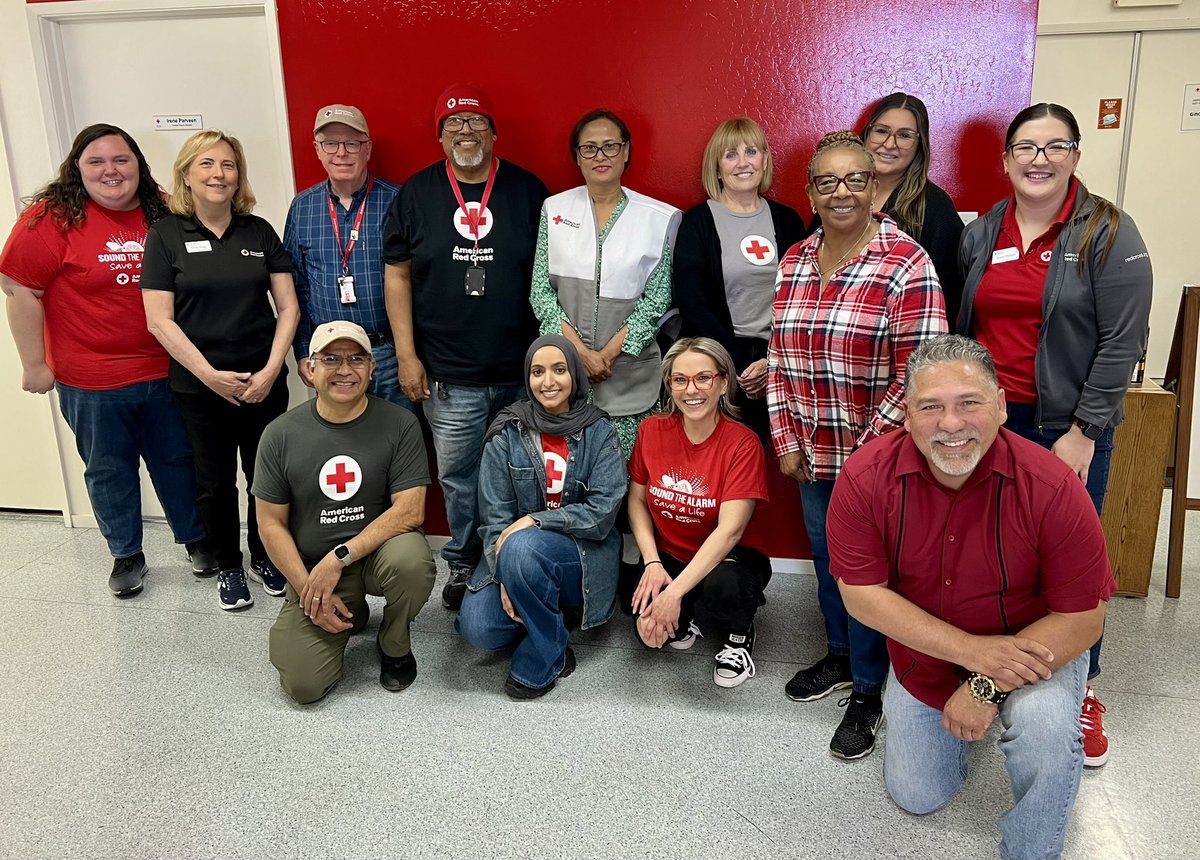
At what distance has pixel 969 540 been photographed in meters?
1.68

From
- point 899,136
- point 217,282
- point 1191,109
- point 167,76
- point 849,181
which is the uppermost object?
point 167,76

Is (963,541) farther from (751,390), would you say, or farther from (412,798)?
(412,798)

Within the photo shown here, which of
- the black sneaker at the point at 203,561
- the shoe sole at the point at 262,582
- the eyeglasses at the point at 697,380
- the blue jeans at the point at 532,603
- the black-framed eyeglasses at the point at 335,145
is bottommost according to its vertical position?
the shoe sole at the point at 262,582

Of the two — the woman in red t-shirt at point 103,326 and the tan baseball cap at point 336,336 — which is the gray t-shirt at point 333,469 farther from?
the woman in red t-shirt at point 103,326

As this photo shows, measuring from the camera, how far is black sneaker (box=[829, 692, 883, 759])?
82.2 inches

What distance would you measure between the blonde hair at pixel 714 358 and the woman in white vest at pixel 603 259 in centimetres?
26

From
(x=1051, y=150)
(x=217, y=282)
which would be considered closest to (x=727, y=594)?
(x=1051, y=150)

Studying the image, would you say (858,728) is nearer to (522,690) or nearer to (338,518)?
(522,690)

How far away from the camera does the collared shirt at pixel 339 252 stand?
292cm

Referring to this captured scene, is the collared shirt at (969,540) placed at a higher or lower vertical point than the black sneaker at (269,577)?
higher

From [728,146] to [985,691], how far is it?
71.2 inches

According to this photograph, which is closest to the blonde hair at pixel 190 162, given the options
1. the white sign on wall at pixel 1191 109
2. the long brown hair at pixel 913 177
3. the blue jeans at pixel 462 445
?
the blue jeans at pixel 462 445

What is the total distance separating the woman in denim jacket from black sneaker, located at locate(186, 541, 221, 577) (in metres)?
1.28

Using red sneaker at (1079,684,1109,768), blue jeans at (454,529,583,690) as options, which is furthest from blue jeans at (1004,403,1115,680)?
blue jeans at (454,529,583,690)
